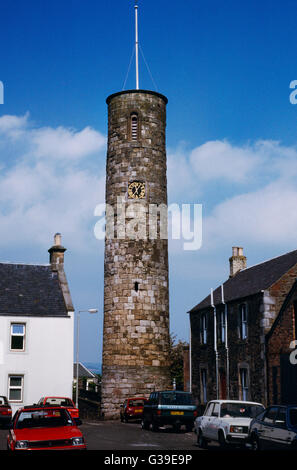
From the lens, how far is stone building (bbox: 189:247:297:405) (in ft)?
99.0

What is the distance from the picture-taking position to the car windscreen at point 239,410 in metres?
19.2

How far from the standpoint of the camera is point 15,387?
121 feet

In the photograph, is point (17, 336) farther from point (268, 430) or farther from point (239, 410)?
point (268, 430)

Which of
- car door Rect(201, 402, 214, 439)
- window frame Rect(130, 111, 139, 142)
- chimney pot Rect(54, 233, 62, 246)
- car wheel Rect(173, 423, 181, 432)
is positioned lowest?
car wheel Rect(173, 423, 181, 432)

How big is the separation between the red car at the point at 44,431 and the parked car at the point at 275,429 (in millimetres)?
4869

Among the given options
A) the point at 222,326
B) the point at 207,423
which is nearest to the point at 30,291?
the point at 222,326

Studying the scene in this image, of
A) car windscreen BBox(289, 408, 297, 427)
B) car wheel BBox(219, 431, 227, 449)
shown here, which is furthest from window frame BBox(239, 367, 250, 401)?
car windscreen BBox(289, 408, 297, 427)

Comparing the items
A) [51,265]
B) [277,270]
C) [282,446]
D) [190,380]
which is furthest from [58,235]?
[282,446]

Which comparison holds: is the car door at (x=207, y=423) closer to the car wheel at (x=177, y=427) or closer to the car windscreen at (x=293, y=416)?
the car windscreen at (x=293, y=416)

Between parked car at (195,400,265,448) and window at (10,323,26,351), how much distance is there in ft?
62.6

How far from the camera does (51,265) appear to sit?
42.5 metres

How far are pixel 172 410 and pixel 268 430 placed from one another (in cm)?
1010

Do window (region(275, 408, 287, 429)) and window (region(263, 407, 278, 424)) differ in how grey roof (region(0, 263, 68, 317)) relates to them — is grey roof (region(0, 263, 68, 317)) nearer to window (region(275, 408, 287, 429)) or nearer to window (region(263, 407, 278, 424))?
window (region(263, 407, 278, 424))

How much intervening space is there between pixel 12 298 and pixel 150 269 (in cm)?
864
